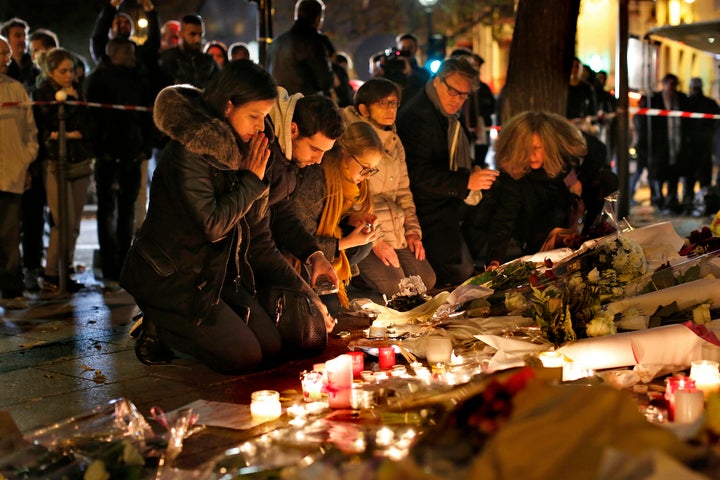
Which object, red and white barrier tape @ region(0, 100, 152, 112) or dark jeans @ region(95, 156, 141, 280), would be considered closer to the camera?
red and white barrier tape @ region(0, 100, 152, 112)

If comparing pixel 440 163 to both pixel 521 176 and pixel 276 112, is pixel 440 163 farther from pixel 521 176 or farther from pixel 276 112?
pixel 276 112

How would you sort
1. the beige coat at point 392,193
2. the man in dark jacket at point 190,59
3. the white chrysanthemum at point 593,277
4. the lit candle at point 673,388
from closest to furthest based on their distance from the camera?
1. the lit candle at point 673,388
2. the white chrysanthemum at point 593,277
3. the beige coat at point 392,193
4. the man in dark jacket at point 190,59

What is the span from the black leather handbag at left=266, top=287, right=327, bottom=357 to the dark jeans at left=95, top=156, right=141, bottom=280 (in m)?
3.71

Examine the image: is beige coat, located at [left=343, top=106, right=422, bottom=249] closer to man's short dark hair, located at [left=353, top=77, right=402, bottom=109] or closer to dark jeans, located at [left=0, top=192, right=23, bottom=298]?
man's short dark hair, located at [left=353, top=77, right=402, bottom=109]

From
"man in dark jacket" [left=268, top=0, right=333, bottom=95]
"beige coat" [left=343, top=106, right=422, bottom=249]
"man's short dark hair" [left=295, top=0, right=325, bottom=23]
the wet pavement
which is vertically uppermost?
"man's short dark hair" [left=295, top=0, right=325, bottom=23]

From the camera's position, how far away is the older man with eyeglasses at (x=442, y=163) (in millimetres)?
8633

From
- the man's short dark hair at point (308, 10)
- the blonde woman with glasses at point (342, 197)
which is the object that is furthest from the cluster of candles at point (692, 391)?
the man's short dark hair at point (308, 10)

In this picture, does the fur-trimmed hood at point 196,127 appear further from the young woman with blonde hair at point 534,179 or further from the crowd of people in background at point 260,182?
the young woman with blonde hair at point 534,179

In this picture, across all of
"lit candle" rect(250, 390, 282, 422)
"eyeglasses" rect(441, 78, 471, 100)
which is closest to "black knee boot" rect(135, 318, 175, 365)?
"lit candle" rect(250, 390, 282, 422)

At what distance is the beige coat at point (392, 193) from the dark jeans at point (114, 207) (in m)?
2.47

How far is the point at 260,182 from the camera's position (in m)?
5.77

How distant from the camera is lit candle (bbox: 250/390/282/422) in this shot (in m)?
4.74

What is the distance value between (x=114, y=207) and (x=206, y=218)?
430 centimetres

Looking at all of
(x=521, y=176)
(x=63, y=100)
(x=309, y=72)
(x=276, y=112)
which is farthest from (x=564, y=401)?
(x=309, y=72)
